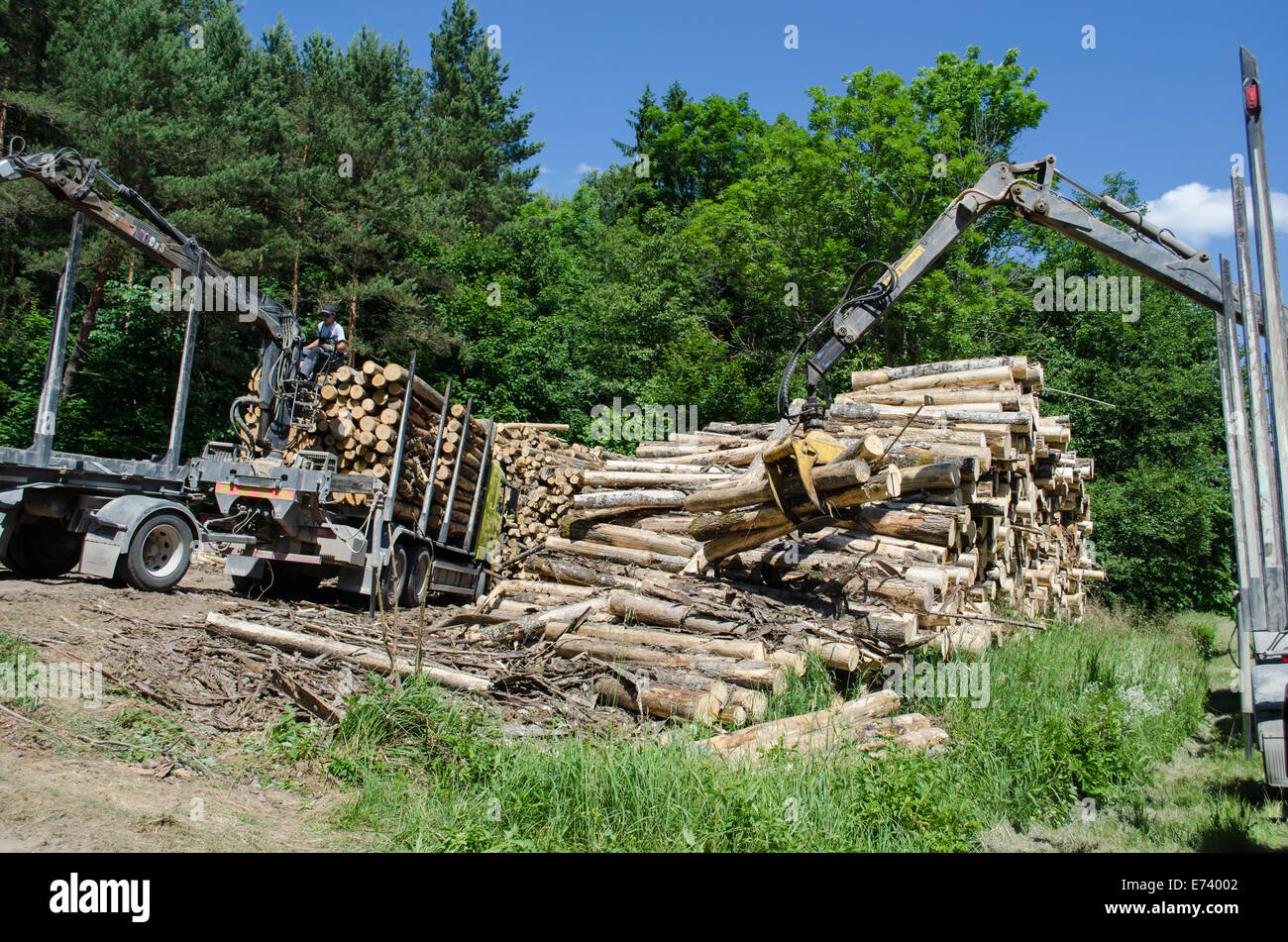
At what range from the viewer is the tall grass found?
13.5 ft

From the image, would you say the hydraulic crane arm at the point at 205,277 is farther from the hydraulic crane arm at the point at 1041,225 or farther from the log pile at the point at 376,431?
the hydraulic crane arm at the point at 1041,225

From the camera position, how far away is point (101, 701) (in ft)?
18.7

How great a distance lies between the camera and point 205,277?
1083 centimetres

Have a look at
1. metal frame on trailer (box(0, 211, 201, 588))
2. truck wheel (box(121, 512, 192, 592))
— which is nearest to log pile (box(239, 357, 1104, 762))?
truck wheel (box(121, 512, 192, 592))

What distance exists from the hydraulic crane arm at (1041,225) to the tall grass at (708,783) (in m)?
4.31

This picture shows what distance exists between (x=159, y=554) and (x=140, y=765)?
5457 millimetres

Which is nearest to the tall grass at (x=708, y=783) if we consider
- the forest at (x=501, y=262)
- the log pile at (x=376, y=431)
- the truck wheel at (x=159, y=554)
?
the log pile at (x=376, y=431)

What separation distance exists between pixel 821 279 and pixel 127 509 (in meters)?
18.5

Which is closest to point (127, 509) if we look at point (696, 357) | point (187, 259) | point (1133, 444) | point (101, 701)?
point (187, 259)

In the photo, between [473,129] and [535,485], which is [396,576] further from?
[473,129]

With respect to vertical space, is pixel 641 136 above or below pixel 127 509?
above

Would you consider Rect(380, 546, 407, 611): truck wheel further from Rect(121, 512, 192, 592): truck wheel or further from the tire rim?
the tire rim

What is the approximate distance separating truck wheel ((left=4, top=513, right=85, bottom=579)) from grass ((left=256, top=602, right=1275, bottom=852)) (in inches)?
259

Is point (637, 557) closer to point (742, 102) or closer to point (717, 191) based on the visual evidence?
point (717, 191)
